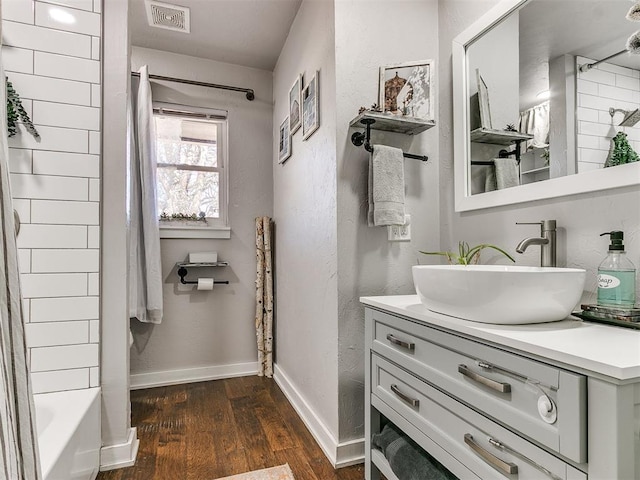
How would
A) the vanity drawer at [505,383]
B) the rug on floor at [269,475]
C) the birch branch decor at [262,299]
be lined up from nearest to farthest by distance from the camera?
1. the vanity drawer at [505,383]
2. the rug on floor at [269,475]
3. the birch branch decor at [262,299]

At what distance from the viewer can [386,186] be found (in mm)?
1567

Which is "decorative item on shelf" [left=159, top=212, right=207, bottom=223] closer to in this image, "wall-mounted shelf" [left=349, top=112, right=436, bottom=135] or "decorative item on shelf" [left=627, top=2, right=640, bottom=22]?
"wall-mounted shelf" [left=349, top=112, right=436, bottom=135]

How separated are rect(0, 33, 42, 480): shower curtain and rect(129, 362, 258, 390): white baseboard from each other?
2.17 meters

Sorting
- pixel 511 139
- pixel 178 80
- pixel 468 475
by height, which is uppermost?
pixel 178 80

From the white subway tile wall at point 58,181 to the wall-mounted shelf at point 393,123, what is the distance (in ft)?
3.96

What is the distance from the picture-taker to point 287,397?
7.73 feet

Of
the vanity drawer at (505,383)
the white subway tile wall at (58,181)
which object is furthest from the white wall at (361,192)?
the white subway tile wall at (58,181)

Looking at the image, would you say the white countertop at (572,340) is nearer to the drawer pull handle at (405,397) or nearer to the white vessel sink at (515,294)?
the white vessel sink at (515,294)

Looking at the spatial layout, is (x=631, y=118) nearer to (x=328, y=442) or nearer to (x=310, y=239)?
(x=310, y=239)

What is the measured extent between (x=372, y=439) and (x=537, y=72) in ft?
5.00

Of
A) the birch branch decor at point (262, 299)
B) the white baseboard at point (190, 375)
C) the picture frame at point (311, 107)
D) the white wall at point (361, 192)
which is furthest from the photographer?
the birch branch decor at point (262, 299)

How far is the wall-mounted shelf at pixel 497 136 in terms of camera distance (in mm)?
1386

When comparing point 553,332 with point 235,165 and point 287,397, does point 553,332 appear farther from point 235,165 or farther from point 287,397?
point 235,165

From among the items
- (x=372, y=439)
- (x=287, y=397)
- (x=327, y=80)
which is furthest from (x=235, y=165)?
(x=372, y=439)
